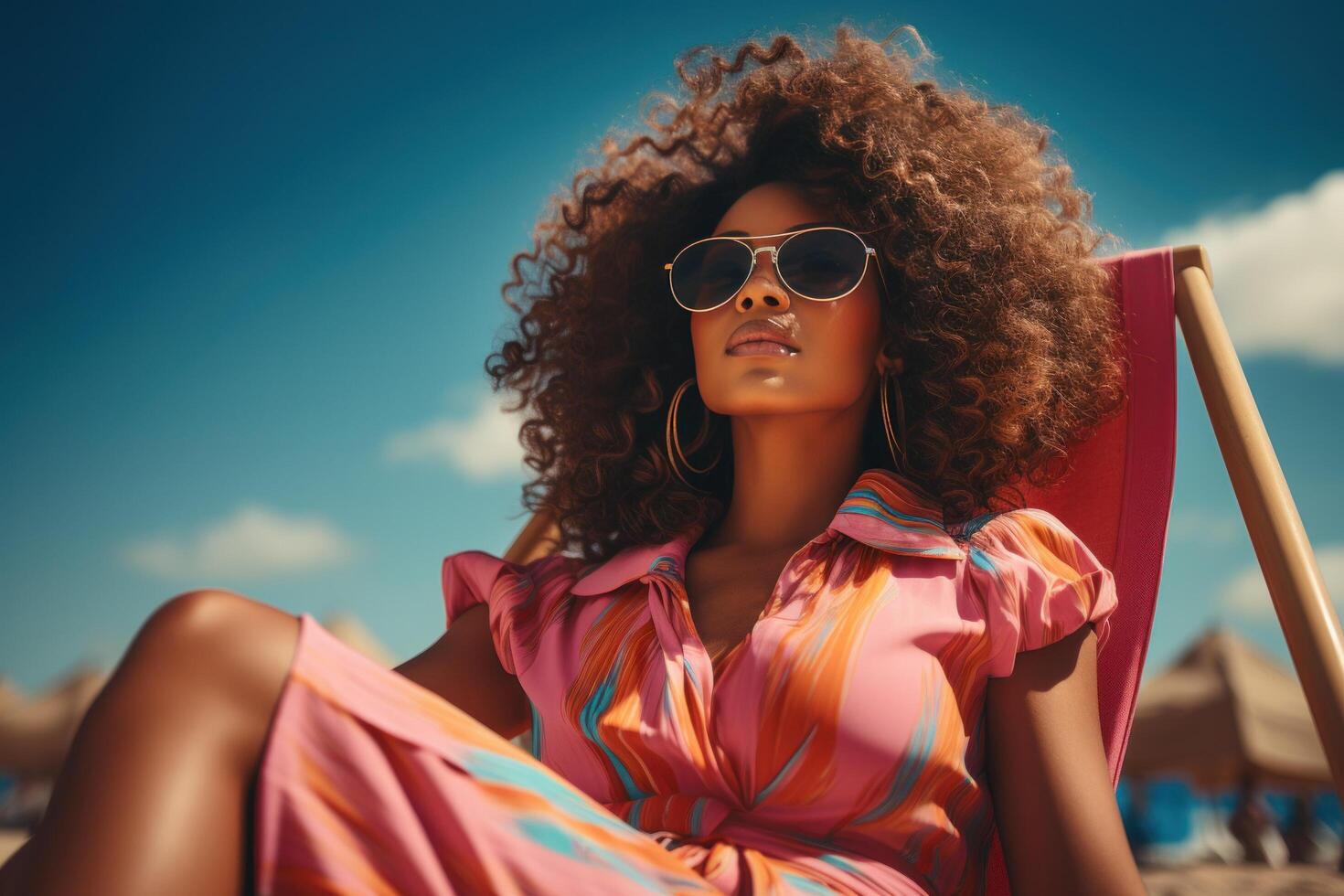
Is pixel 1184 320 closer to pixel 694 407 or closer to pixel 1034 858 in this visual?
pixel 694 407

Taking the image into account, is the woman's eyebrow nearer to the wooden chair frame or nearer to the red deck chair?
the red deck chair

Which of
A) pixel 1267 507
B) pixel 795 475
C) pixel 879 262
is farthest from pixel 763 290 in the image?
pixel 1267 507

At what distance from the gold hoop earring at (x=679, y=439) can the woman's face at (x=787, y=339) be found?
10.9 inches

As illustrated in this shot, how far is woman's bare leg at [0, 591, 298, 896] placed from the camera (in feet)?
3.07

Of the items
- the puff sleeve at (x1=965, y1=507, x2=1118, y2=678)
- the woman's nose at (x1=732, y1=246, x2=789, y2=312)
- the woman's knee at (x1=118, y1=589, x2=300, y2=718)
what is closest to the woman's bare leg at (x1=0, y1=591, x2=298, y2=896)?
the woman's knee at (x1=118, y1=589, x2=300, y2=718)

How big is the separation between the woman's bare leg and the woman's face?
1168mm

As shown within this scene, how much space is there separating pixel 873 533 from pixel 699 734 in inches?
20.1

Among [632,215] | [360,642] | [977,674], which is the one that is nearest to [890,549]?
[977,674]

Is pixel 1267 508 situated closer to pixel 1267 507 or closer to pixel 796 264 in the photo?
pixel 1267 507

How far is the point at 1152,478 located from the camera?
2.24m

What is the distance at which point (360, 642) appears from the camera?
50.3 ft

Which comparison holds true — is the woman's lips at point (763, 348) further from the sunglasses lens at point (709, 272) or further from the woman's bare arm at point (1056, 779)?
the woman's bare arm at point (1056, 779)

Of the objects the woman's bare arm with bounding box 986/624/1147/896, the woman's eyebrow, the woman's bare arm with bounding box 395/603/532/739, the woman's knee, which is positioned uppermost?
the woman's eyebrow

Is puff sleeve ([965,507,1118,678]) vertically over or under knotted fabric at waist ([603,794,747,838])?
over
